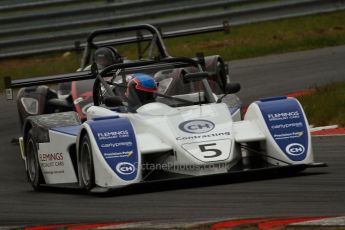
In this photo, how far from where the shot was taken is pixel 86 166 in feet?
34.8

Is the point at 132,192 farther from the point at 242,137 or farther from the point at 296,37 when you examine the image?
the point at 296,37

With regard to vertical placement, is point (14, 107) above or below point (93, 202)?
below

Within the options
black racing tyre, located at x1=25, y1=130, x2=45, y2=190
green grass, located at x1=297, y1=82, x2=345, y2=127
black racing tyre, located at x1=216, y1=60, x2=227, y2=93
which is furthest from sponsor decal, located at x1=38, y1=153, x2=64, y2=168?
black racing tyre, located at x1=216, y1=60, x2=227, y2=93

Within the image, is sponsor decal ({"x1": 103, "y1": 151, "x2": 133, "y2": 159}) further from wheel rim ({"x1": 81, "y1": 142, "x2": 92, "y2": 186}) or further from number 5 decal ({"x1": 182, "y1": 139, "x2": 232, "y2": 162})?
number 5 decal ({"x1": 182, "y1": 139, "x2": 232, "y2": 162})

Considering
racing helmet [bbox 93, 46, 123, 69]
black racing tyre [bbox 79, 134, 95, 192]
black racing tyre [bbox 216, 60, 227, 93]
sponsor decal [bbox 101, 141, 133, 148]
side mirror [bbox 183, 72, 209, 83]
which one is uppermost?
side mirror [bbox 183, 72, 209, 83]

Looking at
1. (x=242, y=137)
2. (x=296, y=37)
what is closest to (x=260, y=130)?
(x=242, y=137)

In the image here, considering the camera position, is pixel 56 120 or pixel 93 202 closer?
pixel 93 202

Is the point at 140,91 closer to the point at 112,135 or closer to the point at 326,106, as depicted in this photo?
the point at 112,135

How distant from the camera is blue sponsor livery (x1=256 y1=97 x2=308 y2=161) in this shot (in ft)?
34.1

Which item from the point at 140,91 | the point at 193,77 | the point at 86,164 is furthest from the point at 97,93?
the point at 86,164

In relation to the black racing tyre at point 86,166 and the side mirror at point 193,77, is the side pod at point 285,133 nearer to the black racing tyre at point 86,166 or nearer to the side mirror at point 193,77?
the side mirror at point 193,77

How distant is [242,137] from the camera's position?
10.4m

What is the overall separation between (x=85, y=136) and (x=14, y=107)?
9.04 meters

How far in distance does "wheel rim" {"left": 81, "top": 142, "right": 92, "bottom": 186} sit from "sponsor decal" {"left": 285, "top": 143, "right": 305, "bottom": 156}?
178 centimetres
